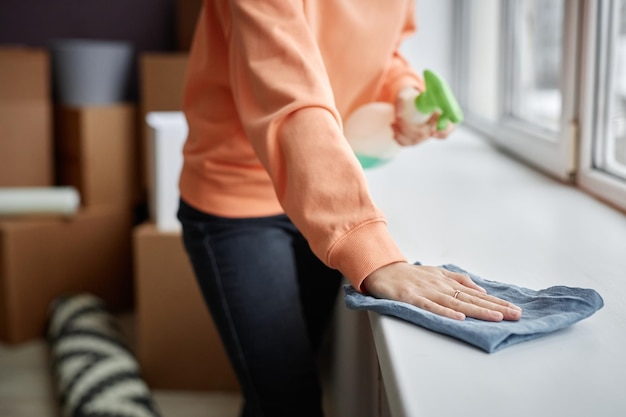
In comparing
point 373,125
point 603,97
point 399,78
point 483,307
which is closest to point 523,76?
point 603,97

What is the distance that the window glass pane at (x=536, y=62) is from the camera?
65.3 inches

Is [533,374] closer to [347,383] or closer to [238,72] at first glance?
[238,72]

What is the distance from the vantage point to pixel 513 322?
600 mm

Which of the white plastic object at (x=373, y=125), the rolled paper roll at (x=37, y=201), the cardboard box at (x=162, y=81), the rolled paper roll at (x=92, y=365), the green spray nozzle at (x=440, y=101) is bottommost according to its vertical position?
the rolled paper roll at (x=92, y=365)

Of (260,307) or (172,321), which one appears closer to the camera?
(260,307)

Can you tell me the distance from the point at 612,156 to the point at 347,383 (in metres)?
0.59

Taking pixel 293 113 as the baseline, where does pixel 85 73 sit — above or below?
below

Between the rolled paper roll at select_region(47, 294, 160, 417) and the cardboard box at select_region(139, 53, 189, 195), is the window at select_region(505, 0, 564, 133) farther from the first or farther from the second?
the rolled paper roll at select_region(47, 294, 160, 417)

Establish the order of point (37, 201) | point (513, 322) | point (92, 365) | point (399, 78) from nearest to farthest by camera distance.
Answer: point (513, 322) → point (399, 78) → point (92, 365) → point (37, 201)

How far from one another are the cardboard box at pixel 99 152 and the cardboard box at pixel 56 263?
2.5 inches

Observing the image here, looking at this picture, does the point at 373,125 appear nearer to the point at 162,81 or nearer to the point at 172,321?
the point at 172,321

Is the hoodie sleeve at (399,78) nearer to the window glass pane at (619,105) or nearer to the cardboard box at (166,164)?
the window glass pane at (619,105)

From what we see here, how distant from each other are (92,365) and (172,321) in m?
0.24

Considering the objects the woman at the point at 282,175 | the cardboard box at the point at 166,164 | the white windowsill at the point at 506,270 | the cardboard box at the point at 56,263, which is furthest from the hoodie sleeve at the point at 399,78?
the cardboard box at the point at 56,263
